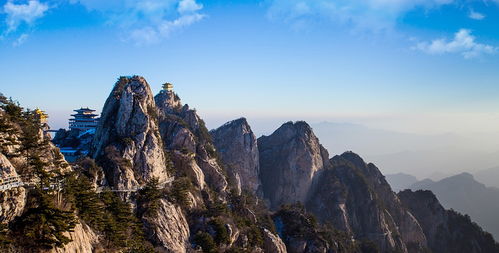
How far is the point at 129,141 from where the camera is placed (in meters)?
56.4

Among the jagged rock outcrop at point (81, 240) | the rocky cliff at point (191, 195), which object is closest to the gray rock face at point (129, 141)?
the rocky cliff at point (191, 195)

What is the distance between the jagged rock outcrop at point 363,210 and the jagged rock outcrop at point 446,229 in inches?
294

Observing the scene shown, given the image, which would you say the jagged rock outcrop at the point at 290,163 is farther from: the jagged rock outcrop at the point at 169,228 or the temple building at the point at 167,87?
the jagged rock outcrop at the point at 169,228

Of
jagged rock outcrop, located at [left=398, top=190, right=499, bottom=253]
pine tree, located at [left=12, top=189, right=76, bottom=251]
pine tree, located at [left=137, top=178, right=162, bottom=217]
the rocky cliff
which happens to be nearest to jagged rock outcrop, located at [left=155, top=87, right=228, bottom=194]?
the rocky cliff

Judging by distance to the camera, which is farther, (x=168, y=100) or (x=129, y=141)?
(x=168, y=100)

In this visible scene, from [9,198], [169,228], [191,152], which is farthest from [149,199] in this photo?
[191,152]

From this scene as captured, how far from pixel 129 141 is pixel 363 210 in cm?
7535

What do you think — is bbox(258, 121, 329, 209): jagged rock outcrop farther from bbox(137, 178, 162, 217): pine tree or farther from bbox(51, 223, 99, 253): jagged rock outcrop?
bbox(51, 223, 99, 253): jagged rock outcrop

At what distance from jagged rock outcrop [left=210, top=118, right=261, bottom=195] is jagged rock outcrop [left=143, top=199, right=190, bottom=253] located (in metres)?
54.3

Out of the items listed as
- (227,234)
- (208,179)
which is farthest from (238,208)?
(227,234)

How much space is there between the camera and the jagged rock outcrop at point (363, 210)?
107 metres

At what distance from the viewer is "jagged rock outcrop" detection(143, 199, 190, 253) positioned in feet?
161

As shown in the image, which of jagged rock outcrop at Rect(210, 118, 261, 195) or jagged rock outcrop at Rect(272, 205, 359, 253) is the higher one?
jagged rock outcrop at Rect(210, 118, 261, 195)

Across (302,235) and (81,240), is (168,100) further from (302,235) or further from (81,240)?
(81,240)
